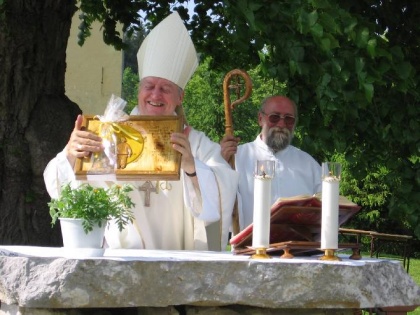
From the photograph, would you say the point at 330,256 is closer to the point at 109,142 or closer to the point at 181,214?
the point at 109,142

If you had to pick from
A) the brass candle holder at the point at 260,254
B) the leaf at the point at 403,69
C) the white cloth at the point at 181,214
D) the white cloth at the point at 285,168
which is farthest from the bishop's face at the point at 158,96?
the leaf at the point at 403,69

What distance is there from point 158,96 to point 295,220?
1003 mm

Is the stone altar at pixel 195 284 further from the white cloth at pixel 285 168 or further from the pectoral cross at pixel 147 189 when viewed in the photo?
the white cloth at pixel 285 168

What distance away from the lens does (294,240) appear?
169 inches

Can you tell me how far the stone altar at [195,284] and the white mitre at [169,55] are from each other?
1.28m

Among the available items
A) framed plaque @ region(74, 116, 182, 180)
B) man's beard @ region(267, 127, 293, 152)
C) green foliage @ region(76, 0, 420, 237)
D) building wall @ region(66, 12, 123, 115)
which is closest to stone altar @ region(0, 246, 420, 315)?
framed plaque @ region(74, 116, 182, 180)

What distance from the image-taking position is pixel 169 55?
16.9 feet

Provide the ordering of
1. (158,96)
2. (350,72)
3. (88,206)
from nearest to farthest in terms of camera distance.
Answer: (88,206)
(158,96)
(350,72)

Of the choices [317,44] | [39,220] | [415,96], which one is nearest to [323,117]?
[415,96]

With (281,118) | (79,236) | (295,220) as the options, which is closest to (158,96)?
(295,220)

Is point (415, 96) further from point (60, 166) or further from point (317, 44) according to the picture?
point (60, 166)

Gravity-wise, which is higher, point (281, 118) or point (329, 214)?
point (281, 118)

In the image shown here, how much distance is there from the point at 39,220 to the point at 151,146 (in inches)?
107

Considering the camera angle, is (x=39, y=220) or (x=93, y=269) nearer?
(x=93, y=269)
